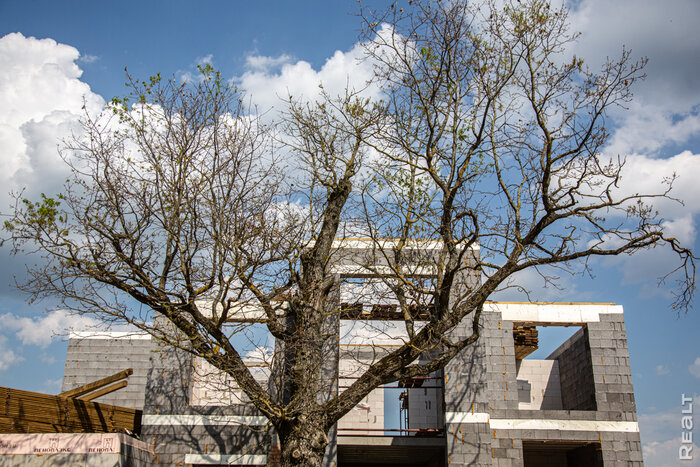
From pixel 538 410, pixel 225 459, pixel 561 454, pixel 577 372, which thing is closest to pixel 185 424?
pixel 225 459

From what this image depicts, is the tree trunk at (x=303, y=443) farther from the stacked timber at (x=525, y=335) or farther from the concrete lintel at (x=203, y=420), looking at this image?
the stacked timber at (x=525, y=335)

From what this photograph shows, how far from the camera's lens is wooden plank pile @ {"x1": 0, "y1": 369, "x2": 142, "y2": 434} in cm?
1125

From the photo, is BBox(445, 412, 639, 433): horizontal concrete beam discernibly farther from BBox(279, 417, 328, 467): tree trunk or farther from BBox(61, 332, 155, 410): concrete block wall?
BBox(61, 332, 155, 410): concrete block wall

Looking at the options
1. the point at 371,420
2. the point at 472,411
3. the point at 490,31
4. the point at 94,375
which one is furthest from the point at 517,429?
the point at 94,375

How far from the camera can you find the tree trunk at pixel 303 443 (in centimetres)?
961

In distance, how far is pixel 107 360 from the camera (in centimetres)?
2117

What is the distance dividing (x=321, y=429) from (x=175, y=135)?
613 cm

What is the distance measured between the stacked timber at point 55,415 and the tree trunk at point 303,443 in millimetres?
5477

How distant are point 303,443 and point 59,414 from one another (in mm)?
6255

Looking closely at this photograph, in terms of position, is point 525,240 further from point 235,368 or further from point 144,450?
point 144,450

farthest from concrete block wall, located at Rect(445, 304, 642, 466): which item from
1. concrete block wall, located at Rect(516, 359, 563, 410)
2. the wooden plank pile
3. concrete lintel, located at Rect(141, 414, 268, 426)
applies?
the wooden plank pile

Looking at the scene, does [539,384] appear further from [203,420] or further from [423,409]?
[203,420]

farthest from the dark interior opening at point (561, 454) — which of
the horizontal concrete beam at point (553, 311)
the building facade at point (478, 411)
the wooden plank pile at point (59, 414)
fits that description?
the wooden plank pile at point (59, 414)

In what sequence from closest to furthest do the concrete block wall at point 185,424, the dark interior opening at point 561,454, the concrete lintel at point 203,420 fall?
the concrete block wall at point 185,424 → the concrete lintel at point 203,420 → the dark interior opening at point 561,454
